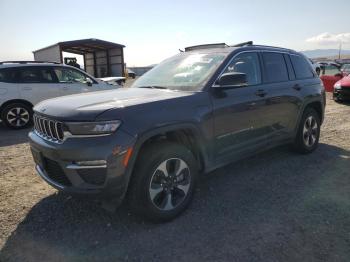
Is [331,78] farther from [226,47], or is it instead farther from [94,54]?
[94,54]

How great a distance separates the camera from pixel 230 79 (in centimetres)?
386

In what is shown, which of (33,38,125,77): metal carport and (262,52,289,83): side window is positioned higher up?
(33,38,125,77): metal carport

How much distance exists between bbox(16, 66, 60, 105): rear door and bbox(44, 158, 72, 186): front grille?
633 cm

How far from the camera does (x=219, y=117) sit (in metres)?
3.91

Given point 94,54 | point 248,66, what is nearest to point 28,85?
point 248,66

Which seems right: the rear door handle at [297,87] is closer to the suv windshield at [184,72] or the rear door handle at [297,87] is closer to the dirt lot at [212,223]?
the dirt lot at [212,223]

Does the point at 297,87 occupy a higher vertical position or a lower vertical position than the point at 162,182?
higher

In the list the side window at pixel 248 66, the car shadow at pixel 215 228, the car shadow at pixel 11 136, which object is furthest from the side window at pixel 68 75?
the side window at pixel 248 66

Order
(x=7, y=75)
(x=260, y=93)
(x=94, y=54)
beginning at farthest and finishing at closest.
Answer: (x=94, y=54), (x=7, y=75), (x=260, y=93)

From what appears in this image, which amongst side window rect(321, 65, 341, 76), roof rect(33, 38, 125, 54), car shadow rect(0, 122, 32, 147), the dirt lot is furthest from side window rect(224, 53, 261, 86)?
roof rect(33, 38, 125, 54)

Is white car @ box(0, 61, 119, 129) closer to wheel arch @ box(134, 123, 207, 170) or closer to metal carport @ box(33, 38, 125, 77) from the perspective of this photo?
wheel arch @ box(134, 123, 207, 170)

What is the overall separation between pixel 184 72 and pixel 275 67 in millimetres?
1608

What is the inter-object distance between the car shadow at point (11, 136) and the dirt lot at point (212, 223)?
2412mm

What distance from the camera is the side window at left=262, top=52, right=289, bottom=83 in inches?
193
